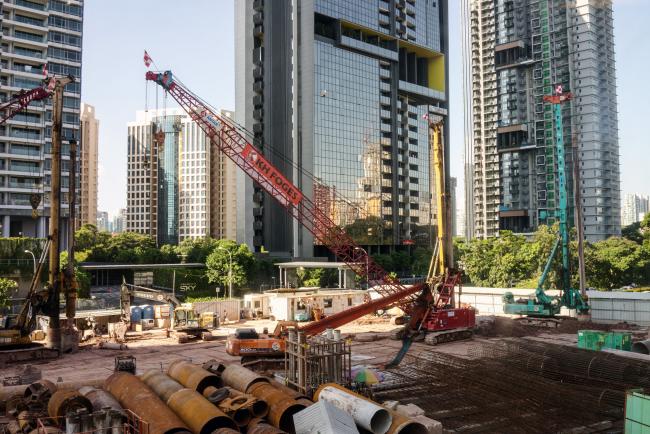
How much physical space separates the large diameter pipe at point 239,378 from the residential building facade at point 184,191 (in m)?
155

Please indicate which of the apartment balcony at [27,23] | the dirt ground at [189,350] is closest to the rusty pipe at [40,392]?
the dirt ground at [189,350]

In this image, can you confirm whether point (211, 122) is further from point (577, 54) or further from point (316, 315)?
point (577, 54)

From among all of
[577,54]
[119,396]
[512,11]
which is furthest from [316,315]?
[512,11]

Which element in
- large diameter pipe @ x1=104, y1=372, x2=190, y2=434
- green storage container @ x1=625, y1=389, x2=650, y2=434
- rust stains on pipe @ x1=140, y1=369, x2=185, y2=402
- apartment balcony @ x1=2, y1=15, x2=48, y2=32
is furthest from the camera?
apartment balcony @ x1=2, y1=15, x2=48, y2=32

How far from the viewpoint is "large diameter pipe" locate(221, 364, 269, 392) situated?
64.8 ft

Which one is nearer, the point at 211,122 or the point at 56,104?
the point at 56,104

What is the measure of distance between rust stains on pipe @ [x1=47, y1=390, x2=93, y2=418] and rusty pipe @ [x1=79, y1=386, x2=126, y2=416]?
287 mm

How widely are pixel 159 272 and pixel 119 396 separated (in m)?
68.2

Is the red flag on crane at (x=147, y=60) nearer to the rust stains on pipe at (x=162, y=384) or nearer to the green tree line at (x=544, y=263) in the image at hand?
the rust stains on pipe at (x=162, y=384)

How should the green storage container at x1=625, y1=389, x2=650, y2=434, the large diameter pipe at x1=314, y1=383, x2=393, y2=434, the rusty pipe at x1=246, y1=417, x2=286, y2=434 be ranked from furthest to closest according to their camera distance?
1. the green storage container at x1=625, y1=389, x2=650, y2=434
2. the large diameter pipe at x1=314, y1=383, x2=393, y2=434
3. the rusty pipe at x1=246, y1=417, x2=286, y2=434

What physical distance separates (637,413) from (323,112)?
310ft

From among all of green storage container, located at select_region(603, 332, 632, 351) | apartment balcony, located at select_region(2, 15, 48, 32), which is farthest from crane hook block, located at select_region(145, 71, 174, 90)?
apartment balcony, located at select_region(2, 15, 48, 32)

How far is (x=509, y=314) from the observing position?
51812mm

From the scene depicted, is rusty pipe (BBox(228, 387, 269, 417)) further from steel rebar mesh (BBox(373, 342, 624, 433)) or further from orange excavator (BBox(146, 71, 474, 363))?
orange excavator (BBox(146, 71, 474, 363))
